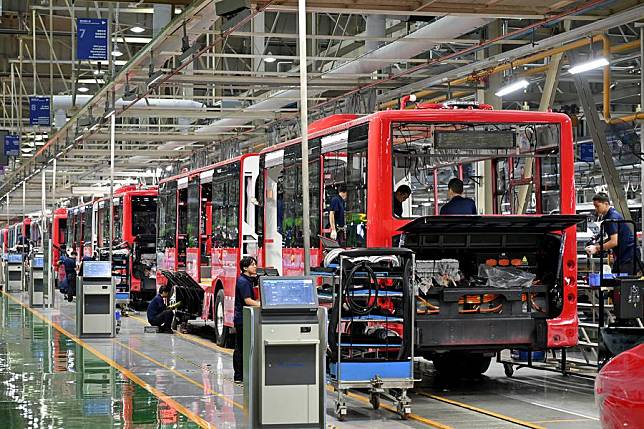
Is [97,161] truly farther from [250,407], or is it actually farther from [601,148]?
[250,407]

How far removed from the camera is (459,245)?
504 inches

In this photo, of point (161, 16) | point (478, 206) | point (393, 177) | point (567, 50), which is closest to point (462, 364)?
point (478, 206)

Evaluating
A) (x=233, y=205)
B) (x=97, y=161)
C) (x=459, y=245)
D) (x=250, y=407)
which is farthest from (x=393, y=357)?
(x=97, y=161)

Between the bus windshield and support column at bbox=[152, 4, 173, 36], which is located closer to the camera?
the bus windshield

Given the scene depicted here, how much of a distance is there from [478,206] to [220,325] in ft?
22.0

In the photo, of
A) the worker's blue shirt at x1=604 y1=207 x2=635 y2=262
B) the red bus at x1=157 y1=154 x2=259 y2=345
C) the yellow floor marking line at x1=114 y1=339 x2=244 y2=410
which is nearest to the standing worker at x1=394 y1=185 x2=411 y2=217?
the worker's blue shirt at x1=604 y1=207 x2=635 y2=262

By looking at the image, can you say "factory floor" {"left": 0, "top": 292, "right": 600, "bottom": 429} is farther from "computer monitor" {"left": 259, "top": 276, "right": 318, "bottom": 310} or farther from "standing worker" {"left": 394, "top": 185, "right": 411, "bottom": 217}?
"standing worker" {"left": 394, "top": 185, "right": 411, "bottom": 217}

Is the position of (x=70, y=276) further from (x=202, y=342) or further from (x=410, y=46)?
(x=410, y=46)

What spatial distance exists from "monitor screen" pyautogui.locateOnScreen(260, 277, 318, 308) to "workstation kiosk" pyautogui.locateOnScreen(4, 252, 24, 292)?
31601 millimetres

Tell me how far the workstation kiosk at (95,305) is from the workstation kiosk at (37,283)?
32.9 feet

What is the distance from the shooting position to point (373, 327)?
12047 millimetres

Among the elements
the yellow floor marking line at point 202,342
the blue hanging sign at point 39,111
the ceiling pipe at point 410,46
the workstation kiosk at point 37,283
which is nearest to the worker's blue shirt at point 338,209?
the ceiling pipe at point 410,46

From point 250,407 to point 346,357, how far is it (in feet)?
A: 6.54

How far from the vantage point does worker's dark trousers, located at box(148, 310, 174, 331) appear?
74.2 ft
